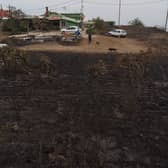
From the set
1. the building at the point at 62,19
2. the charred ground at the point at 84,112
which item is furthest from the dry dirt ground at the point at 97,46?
the building at the point at 62,19

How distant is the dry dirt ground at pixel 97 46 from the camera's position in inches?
691

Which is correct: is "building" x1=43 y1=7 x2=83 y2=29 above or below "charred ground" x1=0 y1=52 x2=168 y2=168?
above

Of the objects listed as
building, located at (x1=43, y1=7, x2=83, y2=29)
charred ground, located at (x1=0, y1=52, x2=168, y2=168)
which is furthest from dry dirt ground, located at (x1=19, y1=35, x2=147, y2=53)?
building, located at (x1=43, y1=7, x2=83, y2=29)

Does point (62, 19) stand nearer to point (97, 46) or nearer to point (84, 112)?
point (97, 46)

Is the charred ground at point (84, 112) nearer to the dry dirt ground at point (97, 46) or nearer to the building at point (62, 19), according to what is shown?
the dry dirt ground at point (97, 46)

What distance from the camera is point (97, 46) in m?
19.2

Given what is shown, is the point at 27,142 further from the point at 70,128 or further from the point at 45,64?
the point at 45,64

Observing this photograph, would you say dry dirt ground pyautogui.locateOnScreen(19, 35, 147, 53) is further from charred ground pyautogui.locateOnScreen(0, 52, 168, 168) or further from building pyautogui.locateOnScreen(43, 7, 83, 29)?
building pyautogui.locateOnScreen(43, 7, 83, 29)

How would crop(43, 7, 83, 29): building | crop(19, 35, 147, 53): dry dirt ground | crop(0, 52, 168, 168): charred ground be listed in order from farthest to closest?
crop(43, 7, 83, 29): building, crop(19, 35, 147, 53): dry dirt ground, crop(0, 52, 168, 168): charred ground

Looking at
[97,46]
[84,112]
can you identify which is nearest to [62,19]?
[97,46]

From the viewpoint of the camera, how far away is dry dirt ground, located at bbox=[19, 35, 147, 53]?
1754cm

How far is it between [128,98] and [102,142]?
3409 mm

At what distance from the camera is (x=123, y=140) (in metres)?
7.36

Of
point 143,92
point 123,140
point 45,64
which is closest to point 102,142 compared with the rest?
point 123,140
